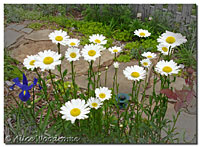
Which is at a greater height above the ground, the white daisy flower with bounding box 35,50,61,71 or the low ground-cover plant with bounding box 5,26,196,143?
the white daisy flower with bounding box 35,50,61,71

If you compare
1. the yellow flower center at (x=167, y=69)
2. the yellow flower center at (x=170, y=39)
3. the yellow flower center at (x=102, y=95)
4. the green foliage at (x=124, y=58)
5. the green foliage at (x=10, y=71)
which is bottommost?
the green foliage at (x=10, y=71)

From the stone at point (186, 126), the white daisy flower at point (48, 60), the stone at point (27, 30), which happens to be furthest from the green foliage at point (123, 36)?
the white daisy flower at point (48, 60)

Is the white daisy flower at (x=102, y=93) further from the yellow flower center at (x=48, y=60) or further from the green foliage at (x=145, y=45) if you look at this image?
the green foliage at (x=145, y=45)

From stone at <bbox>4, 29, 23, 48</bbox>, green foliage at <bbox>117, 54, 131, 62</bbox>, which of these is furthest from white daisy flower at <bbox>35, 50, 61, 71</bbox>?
stone at <bbox>4, 29, 23, 48</bbox>

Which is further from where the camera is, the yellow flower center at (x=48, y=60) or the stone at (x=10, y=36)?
the stone at (x=10, y=36)

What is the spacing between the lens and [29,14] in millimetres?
4785

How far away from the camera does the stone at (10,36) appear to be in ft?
13.1

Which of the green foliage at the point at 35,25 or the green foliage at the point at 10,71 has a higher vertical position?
the green foliage at the point at 35,25

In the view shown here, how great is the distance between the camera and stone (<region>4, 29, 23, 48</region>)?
3979 mm

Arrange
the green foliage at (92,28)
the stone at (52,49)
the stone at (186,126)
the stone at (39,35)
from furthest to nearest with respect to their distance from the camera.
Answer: the green foliage at (92,28), the stone at (39,35), the stone at (52,49), the stone at (186,126)

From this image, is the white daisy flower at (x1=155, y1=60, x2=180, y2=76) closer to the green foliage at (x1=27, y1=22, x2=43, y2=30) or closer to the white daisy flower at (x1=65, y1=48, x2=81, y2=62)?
the white daisy flower at (x1=65, y1=48, x2=81, y2=62)

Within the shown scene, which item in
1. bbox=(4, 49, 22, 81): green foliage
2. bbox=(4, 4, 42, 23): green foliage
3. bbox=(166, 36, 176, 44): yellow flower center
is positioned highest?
bbox=(166, 36, 176, 44): yellow flower center

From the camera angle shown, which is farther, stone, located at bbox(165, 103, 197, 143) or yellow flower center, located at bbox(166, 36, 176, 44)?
stone, located at bbox(165, 103, 197, 143)

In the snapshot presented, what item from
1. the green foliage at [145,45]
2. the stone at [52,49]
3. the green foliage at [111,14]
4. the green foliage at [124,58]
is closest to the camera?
the stone at [52,49]
